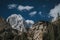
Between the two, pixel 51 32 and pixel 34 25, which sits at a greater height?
pixel 34 25

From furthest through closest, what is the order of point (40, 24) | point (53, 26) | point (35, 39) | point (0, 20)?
point (0, 20) < point (40, 24) < point (35, 39) < point (53, 26)

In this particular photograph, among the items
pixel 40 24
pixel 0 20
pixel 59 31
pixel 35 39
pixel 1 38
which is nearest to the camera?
pixel 59 31

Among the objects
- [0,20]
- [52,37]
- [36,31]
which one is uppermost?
[0,20]

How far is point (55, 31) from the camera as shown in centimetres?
3778

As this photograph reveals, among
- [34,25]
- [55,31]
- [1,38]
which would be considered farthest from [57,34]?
[34,25]

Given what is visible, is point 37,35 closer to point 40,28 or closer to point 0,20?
point 40,28

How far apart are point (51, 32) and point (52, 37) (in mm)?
1247

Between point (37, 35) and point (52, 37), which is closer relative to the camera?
point (52, 37)

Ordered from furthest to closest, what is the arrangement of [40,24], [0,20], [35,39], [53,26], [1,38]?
[0,20], [40,24], [35,39], [1,38], [53,26]

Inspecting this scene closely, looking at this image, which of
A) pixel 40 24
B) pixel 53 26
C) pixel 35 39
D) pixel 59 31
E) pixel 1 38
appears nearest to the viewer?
pixel 59 31

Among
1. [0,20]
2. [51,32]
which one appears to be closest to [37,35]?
[0,20]

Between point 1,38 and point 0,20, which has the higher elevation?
point 0,20

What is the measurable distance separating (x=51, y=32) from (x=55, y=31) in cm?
102

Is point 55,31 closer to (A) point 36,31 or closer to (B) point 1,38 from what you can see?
(B) point 1,38
